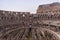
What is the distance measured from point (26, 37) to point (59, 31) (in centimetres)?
137

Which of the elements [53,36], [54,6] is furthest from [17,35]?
[54,6]

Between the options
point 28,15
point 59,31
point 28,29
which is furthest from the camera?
point 28,15

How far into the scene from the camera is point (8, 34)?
4574 mm

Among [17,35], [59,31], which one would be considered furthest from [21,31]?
[59,31]

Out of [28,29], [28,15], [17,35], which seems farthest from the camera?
[28,15]

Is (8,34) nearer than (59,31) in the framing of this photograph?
Yes

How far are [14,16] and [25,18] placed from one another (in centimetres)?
45

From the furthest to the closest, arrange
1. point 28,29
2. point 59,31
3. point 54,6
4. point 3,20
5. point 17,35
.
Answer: point 54,6, point 3,20, point 59,31, point 28,29, point 17,35

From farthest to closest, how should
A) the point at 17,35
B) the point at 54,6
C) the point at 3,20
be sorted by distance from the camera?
the point at 54,6 → the point at 3,20 → the point at 17,35

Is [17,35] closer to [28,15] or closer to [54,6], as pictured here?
[28,15]

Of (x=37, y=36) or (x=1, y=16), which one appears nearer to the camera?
(x=37, y=36)

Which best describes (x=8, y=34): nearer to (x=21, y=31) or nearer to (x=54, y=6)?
(x=21, y=31)

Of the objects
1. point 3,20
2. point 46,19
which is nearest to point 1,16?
point 3,20

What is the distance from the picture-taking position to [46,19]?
6.54 m
